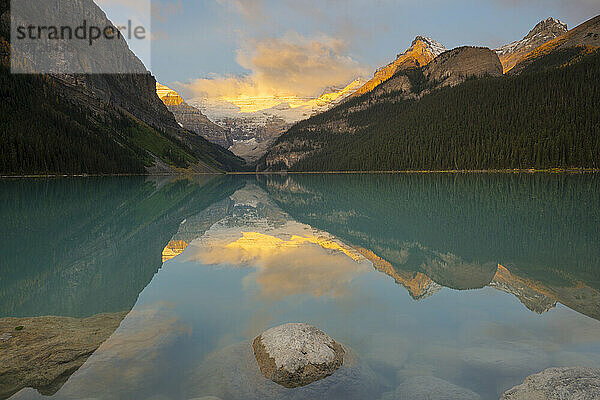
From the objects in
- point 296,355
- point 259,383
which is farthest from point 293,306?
point 259,383

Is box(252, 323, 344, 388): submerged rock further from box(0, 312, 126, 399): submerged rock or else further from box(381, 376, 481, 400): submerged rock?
box(0, 312, 126, 399): submerged rock

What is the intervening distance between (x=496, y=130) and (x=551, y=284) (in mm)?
157748

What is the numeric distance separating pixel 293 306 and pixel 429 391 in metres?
5.63

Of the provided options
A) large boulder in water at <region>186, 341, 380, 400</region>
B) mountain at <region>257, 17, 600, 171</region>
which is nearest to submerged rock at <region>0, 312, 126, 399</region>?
large boulder in water at <region>186, 341, 380, 400</region>

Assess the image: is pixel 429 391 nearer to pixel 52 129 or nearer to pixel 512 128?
pixel 52 129

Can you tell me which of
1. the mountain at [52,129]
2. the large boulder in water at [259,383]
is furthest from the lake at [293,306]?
the mountain at [52,129]

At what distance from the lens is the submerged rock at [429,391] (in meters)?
6.62

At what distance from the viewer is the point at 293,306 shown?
38.6 feet

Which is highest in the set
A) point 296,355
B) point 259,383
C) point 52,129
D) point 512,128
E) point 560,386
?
point 512,128

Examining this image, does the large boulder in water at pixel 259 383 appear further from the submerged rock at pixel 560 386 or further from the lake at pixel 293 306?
the submerged rock at pixel 560 386

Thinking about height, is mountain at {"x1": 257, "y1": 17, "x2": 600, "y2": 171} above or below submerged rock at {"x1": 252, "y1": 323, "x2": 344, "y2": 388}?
above

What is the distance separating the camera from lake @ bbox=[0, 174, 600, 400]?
730cm

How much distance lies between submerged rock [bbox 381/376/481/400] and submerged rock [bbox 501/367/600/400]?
2.30ft

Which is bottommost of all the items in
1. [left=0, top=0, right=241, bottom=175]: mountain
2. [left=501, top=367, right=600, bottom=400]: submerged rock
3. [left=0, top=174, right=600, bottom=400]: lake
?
[left=0, top=174, right=600, bottom=400]: lake
